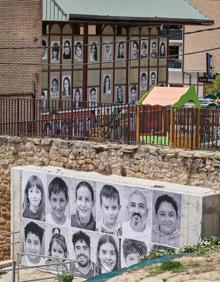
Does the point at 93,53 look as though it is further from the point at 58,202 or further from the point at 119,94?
the point at 58,202

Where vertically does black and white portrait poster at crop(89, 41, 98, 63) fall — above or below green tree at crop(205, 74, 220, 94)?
above

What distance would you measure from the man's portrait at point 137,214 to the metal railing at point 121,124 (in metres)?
1.49

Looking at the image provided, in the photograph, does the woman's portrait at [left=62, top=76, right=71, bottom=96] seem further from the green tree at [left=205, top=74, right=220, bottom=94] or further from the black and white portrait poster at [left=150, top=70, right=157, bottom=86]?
the green tree at [left=205, top=74, right=220, bottom=94]

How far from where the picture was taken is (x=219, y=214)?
2008 centimetres

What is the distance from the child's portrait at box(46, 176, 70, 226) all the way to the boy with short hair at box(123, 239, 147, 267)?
1.83 metres

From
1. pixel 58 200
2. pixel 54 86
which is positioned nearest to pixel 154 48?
pixel 54 86

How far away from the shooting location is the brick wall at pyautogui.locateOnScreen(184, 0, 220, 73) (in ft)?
242

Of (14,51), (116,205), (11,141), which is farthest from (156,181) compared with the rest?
(14,51)

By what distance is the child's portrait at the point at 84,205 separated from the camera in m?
21.8

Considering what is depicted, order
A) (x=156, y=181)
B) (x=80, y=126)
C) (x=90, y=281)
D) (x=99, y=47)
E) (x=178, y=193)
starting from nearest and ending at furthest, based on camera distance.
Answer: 1. (x=90, y=281)
2. (x=178, y=193)
3. (x=156, y=181)
4. (x=80, y=126)
5. (x=99, y=47)

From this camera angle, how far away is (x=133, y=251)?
2097 centimetres

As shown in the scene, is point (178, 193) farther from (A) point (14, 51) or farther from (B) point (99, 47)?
(B) point (99, 47)

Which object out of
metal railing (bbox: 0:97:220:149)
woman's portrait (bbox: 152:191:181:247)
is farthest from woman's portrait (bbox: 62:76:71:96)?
woman's portrait (bbox: 152:191:181:247)

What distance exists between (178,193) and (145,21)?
16355 millimetres
